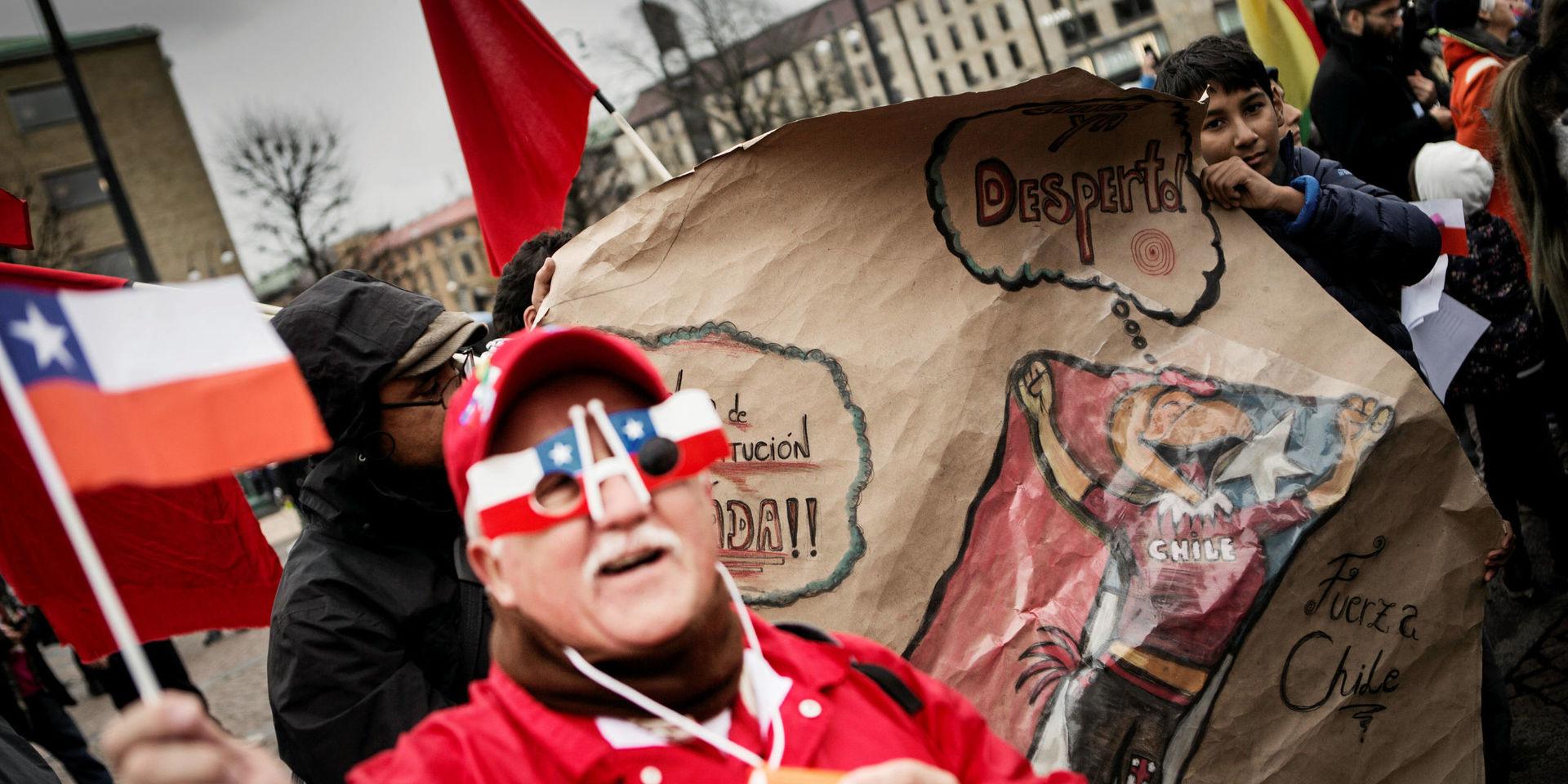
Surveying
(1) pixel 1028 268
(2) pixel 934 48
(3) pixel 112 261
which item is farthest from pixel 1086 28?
(1) pixel 1028 268

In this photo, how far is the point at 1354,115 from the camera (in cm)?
438

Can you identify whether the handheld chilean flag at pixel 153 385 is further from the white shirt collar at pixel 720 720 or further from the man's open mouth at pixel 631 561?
the white shirt collar at pixel 720 720

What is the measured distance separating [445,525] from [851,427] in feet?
2.73

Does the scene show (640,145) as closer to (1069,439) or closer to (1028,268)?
(1028,268)

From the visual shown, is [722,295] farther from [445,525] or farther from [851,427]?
[445,525]

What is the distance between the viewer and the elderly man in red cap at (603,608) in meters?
1.16

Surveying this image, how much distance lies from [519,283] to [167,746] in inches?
77.2

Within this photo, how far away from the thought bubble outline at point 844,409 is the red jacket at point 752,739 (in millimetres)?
424

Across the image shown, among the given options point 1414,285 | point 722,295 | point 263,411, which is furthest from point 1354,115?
point 263,411

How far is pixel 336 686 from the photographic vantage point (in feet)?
6.21

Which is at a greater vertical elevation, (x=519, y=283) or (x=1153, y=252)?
(x=519, y=283)

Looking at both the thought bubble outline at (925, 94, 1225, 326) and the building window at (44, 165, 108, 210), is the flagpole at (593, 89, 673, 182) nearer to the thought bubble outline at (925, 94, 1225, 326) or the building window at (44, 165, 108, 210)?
the thought bubble outline at (925, 94, 1225, 326)

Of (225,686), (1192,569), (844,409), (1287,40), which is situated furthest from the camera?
(225,686)

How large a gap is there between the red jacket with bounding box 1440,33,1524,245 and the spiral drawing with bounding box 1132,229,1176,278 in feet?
7.73
